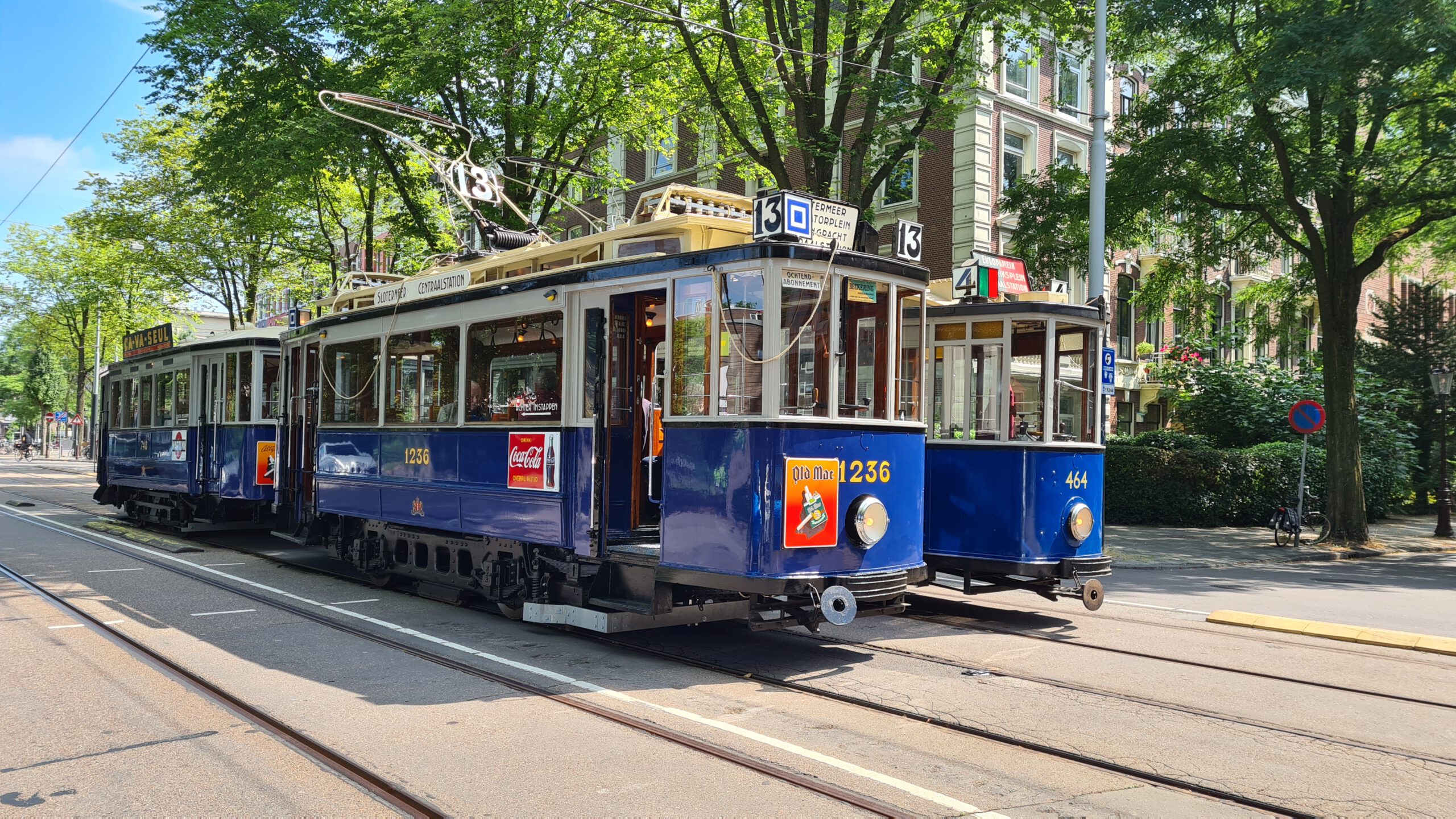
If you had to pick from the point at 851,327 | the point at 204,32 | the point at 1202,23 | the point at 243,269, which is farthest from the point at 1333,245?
the point at 243,269

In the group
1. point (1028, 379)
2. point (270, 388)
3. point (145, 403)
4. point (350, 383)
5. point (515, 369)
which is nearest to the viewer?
point (515, 369)

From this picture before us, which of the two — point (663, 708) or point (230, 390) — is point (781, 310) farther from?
point (230, 390)

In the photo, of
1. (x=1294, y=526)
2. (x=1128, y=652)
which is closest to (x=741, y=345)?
(x=1128, y=652)

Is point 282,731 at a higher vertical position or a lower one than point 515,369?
lower

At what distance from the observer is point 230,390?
53.6 ft

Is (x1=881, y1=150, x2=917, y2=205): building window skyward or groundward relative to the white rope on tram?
skyward

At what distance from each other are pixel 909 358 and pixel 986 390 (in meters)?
2.47

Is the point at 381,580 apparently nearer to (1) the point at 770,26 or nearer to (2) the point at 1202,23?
(1) the point at 770,26

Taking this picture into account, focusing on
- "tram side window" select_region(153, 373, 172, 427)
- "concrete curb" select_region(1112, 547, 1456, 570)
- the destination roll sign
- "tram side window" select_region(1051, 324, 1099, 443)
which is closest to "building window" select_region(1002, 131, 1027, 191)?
"concrete curb" select_region(1112, 547, 1456, 570)

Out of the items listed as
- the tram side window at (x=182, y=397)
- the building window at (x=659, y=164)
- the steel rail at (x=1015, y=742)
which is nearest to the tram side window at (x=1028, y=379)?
the steel rail at (x=1015, y=742)

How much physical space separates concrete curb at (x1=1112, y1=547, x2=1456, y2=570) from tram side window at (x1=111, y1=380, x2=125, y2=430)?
19.1 meters

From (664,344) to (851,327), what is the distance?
1497mm

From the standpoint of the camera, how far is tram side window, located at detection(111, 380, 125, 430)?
21.0 metres

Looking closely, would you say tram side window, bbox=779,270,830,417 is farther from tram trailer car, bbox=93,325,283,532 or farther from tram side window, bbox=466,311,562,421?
tram trailer car, bbox=93,325,283,532
